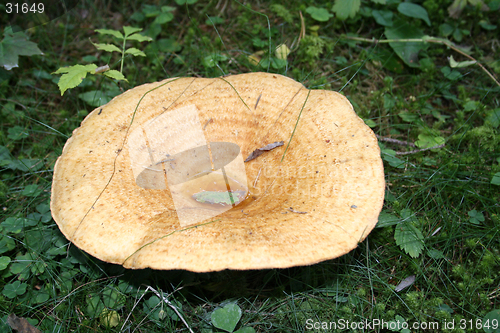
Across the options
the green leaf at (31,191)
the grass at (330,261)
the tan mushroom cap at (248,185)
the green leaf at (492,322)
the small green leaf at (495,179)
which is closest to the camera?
the tan mushroom cap at (248,185)

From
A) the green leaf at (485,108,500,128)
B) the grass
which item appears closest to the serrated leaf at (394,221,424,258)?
the grass

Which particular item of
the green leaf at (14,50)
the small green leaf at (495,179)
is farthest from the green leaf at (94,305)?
the small green leaf at (495,179)

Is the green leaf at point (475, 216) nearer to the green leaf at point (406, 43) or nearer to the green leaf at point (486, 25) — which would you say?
the green leaf at point (406, 43)

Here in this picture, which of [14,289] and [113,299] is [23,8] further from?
[113,299]

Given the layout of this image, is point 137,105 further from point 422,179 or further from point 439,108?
point 439,108

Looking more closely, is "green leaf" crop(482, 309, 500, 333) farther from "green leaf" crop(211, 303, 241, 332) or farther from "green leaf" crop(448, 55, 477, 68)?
"green leaf" crop(448, 55, 477, 68)
